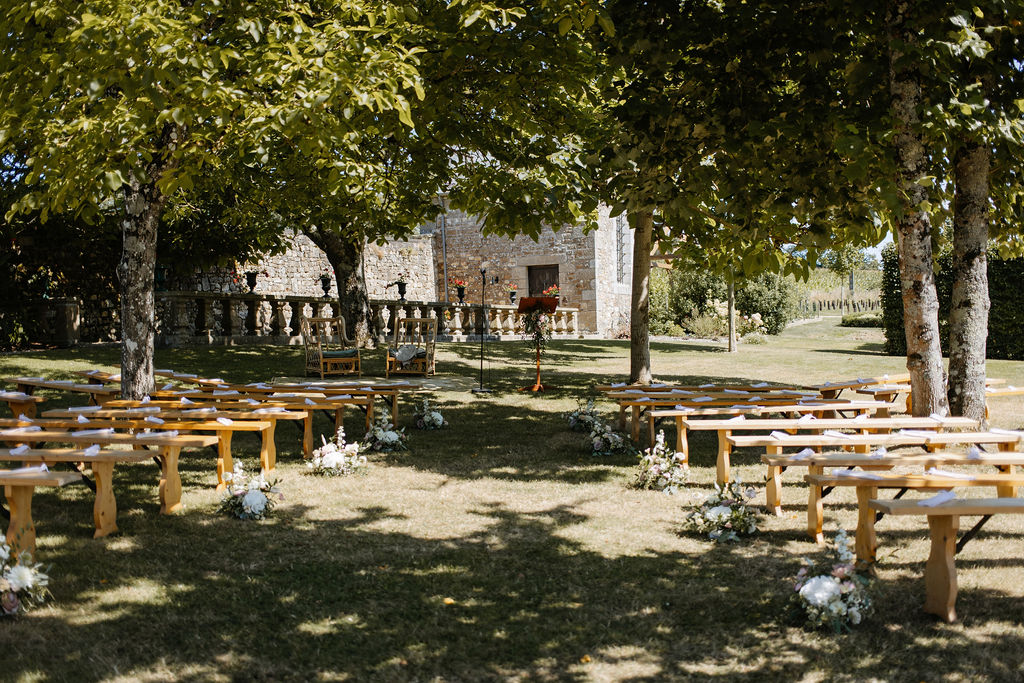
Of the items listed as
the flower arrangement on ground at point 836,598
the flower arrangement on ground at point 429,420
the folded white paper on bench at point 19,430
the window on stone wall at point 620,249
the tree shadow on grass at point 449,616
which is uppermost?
the window on stone wall at point 620,249

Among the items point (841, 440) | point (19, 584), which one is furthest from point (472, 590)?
point (841, 440)

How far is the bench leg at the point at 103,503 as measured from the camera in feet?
15.6

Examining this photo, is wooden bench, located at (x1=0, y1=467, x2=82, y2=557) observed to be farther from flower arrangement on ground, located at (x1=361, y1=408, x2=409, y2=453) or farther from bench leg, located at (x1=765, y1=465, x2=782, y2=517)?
bench leg, located at (x1=765, y1=465, x2=782, y2=517)

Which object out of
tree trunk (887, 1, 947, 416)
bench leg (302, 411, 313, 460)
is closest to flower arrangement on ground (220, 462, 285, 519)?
bench leg (302, 411, 313, 460)

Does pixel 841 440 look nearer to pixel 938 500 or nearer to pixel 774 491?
pixel 774 491

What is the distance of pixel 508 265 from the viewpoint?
26.9m

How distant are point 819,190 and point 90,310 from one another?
48.0 ft

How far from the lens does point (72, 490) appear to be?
604 centimetres

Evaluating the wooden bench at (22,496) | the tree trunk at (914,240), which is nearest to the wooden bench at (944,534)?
the tree trunk at (914,240)

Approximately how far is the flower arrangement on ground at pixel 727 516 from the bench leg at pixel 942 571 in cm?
128

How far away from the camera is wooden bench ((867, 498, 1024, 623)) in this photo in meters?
3.43

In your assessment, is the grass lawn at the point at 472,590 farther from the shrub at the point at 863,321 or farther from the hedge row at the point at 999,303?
the shrub at the point at 863,321

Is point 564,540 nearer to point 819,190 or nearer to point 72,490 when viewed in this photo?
point 819,190

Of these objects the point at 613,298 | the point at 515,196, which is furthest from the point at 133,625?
the point at 613,298
